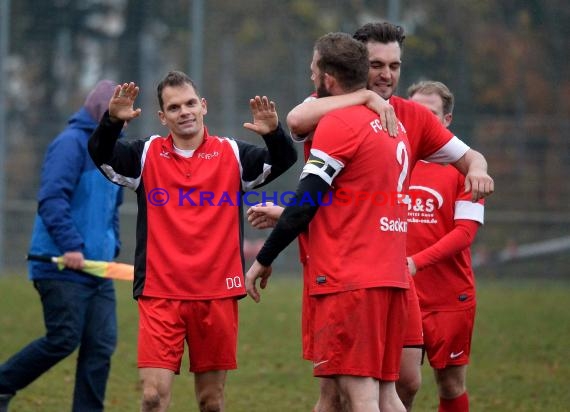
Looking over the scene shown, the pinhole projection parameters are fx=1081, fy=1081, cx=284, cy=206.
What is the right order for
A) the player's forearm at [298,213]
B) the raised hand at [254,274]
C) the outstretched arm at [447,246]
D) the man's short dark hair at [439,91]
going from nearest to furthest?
the player's forearm at [298,213]
the raised hand at [254,274]
the outstretched arm at [447,246]
the man's short dark hair at [439,91]

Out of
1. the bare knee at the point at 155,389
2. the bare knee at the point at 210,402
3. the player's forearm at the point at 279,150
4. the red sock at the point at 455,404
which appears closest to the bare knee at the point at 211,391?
the bare knee at the point at 210,402

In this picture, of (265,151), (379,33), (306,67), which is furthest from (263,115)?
(306,67)

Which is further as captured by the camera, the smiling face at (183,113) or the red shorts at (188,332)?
the smiling face at (183,113)

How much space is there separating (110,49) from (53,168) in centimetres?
1286

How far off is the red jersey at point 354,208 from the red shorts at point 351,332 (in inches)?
2.3

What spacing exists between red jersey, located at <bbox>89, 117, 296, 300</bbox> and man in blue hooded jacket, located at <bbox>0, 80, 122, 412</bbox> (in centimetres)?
123

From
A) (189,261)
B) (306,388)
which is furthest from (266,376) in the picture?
(189,261)

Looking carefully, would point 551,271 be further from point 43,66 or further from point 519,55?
point 43,66

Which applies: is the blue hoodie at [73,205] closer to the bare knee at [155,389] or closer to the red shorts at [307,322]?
the bare knee at [155,389]

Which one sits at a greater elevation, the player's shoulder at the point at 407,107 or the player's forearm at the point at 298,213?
the player's shoulder at the point at 407,107

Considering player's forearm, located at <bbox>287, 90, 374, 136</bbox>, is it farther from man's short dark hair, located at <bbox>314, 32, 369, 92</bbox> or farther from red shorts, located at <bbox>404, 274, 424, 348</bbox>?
red shorts, located at <bbox>404, 274, 424, 348</bbox>

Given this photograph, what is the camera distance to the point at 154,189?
5.84m

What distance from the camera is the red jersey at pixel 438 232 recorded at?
21.7 ft

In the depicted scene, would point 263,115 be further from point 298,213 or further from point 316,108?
point 298,213
